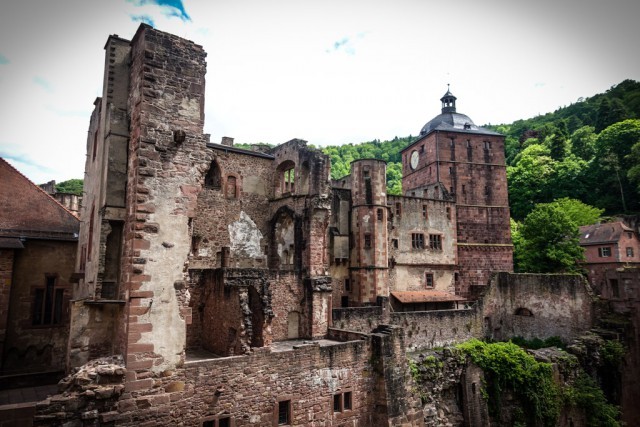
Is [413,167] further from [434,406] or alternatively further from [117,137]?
[117,137]

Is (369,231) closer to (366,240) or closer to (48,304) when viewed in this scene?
(366,240)

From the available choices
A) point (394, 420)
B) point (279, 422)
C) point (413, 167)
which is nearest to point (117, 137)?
point (279, 422)

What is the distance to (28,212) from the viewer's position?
15.5m

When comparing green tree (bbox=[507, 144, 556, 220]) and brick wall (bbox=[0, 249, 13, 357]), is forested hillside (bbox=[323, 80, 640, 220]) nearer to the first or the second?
green tree (bbox=[507, 144, 556, 220])

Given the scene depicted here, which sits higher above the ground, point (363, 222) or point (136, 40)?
point (136, 40)

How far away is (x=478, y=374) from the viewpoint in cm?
2030

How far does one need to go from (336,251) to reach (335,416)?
1333 centimetres

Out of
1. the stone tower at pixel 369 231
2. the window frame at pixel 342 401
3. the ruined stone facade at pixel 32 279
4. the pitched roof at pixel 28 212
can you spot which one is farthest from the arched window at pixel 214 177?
the window frame at pixel 342 401

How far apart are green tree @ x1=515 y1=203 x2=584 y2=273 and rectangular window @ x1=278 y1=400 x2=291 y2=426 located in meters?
26.5

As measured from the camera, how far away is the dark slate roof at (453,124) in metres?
37.4

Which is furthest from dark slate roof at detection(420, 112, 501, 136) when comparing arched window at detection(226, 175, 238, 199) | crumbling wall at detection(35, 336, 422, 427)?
crumbling wall at detection(35, 336, 422, 427)

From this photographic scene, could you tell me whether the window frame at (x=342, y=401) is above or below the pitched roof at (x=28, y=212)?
below

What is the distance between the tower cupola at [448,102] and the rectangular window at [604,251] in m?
19.0

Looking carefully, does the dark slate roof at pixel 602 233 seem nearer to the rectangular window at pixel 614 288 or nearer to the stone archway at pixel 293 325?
the rectangular window at pixel 614 288
